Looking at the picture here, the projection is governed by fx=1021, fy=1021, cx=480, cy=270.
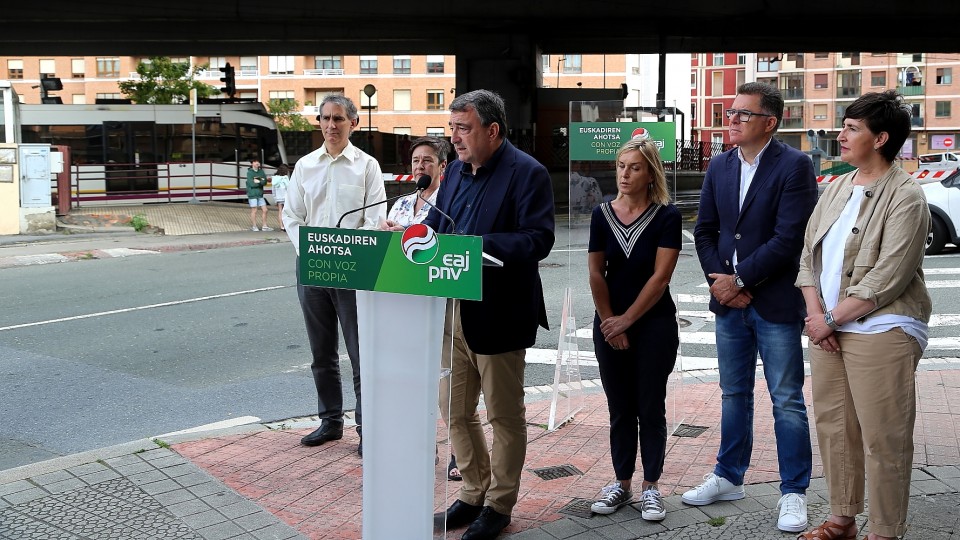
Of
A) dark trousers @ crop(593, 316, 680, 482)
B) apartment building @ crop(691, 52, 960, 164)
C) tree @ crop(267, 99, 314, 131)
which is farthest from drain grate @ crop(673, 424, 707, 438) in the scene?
apartment building @ crop(691, 52, 960, 164)

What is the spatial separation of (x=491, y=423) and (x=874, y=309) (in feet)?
5.68

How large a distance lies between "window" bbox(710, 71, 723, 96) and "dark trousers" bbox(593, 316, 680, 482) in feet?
361

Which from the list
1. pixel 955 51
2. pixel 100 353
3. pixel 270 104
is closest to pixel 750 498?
pixel 100 353

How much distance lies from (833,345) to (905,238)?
1.79ft

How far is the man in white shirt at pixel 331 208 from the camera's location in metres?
6.13

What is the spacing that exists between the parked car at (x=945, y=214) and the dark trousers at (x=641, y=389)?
40.6ft

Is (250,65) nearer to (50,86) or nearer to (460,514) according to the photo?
(50,86)

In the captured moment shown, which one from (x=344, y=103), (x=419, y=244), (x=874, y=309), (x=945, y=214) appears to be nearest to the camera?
(x=419, y=244)

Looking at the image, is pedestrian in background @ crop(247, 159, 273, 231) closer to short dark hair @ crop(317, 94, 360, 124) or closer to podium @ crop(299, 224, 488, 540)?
short dark hair @ crop(317, 94, 360, 124)

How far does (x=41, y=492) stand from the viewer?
5.29 metres

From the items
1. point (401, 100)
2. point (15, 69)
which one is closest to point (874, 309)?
point (401, 100)

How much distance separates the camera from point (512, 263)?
4465mm

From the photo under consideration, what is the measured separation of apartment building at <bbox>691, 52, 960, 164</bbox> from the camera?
92312mm

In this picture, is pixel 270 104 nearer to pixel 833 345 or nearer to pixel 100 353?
pixel 100 353
